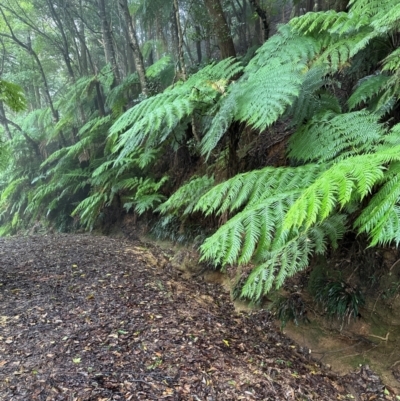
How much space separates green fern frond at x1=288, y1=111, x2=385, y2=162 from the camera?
234 centimetres

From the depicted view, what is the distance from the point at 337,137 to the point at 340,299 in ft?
4.24

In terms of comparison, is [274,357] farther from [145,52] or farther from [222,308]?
[145,52]

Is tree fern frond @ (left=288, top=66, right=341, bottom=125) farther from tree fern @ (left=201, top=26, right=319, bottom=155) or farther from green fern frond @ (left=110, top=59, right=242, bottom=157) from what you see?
green fern frond @ (left=110, top=59, right=242, bottom=157)

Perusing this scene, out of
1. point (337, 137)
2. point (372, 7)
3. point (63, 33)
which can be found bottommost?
point (337, 137)

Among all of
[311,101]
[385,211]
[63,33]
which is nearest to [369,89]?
[311,101]

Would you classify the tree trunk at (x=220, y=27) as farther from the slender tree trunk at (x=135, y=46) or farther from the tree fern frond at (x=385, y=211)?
the tree fern frond at (x=385, y=211)

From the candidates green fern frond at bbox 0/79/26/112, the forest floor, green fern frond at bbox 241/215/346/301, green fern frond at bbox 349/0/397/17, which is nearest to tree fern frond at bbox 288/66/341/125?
green fern frond at bbox 349/0/397/17

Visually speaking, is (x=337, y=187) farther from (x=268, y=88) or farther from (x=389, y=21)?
(x=389, y=21)

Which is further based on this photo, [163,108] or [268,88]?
[163,108]

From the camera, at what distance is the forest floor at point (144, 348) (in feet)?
6.49

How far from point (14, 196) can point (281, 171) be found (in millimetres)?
11387

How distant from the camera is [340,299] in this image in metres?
2.70

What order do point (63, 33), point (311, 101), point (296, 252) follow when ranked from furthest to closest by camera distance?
point (63, 33) < point (311, 101) < point (296, 252)

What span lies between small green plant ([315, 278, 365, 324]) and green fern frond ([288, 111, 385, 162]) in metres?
1.06
